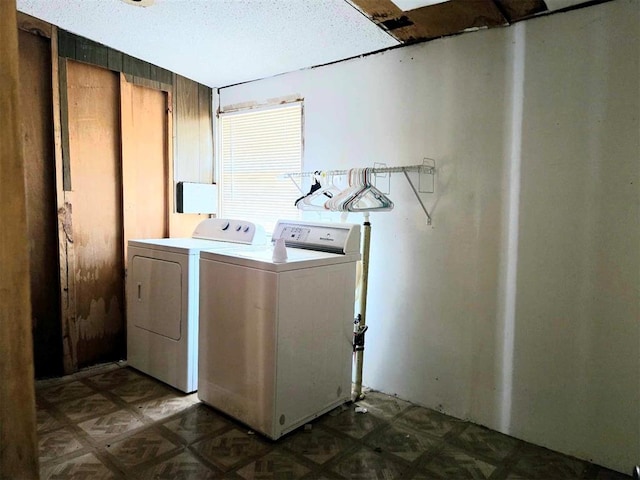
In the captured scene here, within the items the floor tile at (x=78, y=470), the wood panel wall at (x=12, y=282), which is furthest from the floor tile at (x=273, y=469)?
the wood panel wall at (x=12, y=282)

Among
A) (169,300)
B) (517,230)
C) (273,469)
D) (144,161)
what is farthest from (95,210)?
(517,230)

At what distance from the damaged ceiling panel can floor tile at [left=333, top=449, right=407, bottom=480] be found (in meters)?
2.15

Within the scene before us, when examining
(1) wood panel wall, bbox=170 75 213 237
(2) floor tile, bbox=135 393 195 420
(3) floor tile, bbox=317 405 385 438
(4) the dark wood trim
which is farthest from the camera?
(1) wood panel wall, bbox=170 75 213 237

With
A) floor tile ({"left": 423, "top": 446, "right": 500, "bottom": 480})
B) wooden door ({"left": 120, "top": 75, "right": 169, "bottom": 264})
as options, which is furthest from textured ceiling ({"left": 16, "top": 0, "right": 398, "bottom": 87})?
floor tile ({"left": 423, "top": 446, "right": 500, "bottom": 480})

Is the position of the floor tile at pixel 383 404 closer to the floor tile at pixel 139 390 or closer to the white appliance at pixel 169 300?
the white appliance at pixel 169 300

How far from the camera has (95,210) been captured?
302 centimetres

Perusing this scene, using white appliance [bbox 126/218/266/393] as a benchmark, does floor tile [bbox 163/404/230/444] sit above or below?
below

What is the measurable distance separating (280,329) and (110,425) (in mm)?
1050

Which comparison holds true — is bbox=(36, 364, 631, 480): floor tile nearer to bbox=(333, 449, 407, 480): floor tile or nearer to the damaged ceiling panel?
bbox=(333, 449, 407, 480): floor tile

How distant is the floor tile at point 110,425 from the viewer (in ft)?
7.16

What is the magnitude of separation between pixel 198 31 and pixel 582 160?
2.18m

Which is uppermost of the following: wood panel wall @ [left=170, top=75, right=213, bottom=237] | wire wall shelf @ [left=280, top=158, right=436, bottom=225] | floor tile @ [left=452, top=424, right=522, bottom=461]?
wood panel wall @ [left=170, top=75, right=213, bottom=237]

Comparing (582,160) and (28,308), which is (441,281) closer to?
(582,160)

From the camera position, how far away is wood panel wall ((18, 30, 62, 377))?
8.80ft
